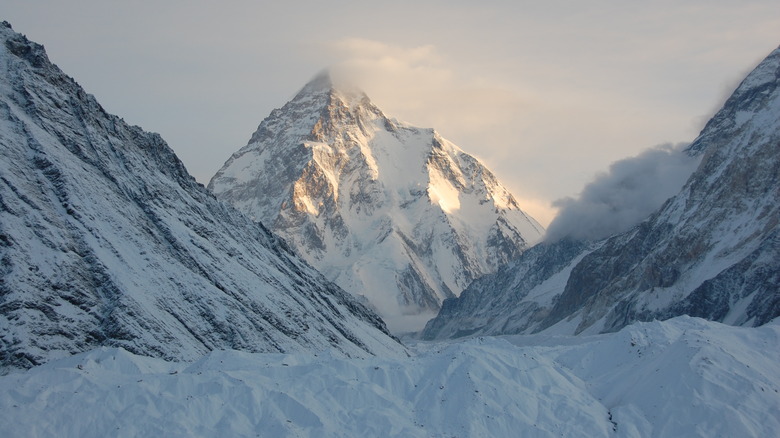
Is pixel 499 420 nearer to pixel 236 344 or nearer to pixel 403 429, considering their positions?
pixel 403 429

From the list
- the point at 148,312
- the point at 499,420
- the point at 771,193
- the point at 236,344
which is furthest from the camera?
the point at 771,193

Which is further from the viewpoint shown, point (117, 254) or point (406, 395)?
point (117, 254)

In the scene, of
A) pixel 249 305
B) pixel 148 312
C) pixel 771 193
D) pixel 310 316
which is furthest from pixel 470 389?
pixel 771 193

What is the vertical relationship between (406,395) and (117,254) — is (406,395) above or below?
below

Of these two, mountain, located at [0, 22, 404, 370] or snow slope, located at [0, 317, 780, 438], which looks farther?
mountain, located at [0, 22, 404, 370]

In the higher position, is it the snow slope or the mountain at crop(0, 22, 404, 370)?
the mountain at crop(0, 22, 404, 370)
